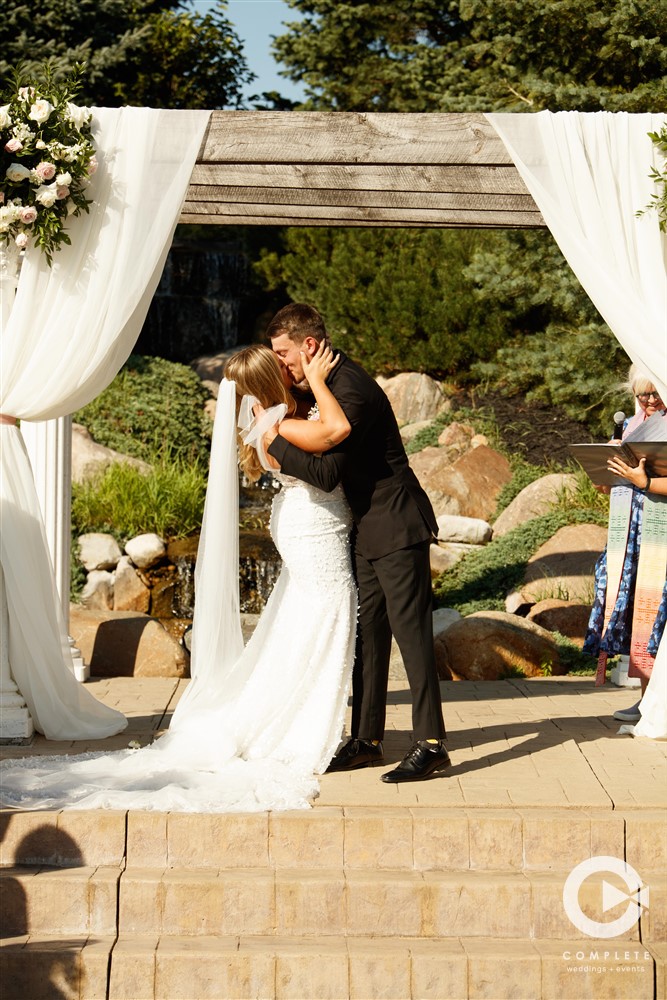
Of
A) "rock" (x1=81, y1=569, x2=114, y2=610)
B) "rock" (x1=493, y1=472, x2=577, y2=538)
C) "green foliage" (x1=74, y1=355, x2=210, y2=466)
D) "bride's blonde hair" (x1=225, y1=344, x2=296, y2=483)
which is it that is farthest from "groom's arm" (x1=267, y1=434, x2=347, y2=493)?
"green foliage" (x1=74, y1=355, x2=210, y2=466)

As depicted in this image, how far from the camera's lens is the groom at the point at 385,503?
14.8 ft

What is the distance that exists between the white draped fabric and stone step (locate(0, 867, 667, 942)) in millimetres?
1609

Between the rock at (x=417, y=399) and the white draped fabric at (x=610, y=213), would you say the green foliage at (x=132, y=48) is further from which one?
the white draped fabric at (x=610, y=213)

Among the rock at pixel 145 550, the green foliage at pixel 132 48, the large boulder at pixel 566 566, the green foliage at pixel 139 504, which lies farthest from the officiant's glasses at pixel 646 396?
the green foliage at pixel 132 48

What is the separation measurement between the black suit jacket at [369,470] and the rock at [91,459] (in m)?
7.30

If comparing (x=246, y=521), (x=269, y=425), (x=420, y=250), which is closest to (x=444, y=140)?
(x=269, y=425)

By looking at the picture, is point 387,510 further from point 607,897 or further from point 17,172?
point 17,172

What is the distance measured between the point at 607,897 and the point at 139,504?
7.54 m

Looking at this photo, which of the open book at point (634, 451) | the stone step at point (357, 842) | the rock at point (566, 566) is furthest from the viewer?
the rock at point (566, 566)

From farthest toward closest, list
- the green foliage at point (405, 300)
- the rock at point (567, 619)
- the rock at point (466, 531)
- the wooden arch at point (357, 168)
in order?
1. the green foliage at point (405, 300)
2. the rock at point (466, 531)
3. the rock at point (567, 619)
4. the wooden arch at point (357, 168)

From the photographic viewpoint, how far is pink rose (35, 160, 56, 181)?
5090mm

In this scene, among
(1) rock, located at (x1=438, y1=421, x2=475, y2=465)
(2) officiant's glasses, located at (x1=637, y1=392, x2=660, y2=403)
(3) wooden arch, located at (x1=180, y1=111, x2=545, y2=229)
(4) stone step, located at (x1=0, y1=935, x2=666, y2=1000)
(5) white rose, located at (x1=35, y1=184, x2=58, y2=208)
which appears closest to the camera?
(4) stone step, located at (x1=0, y1=935, x2=666, y2=1000)

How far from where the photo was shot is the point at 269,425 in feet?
15.0

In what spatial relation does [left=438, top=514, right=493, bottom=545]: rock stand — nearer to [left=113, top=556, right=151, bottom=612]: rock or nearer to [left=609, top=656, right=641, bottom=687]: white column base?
[left=113, top=556, right=151, bottom=612]: rock
